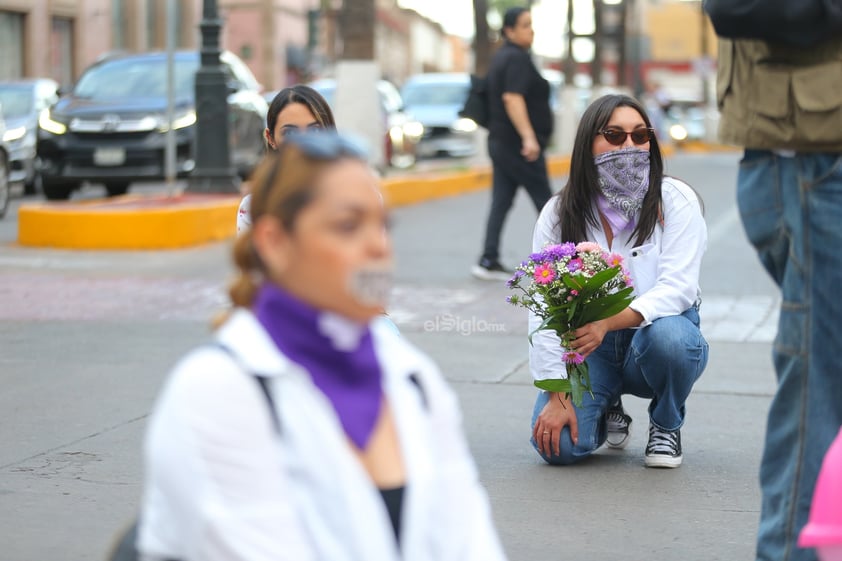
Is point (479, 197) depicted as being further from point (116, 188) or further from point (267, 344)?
point (267, 344)

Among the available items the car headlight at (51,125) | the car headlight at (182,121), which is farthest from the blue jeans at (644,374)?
the car headlight at (51,125)

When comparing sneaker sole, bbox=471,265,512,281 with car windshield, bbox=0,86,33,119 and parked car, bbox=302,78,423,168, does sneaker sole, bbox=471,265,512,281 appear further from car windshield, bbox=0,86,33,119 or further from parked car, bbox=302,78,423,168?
parked car, bbox=302,78,423,168

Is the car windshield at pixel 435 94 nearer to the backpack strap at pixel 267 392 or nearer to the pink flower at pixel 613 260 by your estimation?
the pink flower at pixel 613 260

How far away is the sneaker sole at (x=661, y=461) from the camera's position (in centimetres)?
546

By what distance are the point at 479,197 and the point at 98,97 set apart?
516cm

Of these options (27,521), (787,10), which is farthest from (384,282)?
(27,521)

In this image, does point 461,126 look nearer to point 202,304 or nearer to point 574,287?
point 202,304

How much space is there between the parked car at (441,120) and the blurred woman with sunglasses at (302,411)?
87.6ft

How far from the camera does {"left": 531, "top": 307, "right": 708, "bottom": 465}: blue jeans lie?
207 inches

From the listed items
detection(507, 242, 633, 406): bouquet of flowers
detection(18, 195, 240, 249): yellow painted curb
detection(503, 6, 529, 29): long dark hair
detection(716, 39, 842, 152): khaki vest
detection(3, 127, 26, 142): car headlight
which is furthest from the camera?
detection(3, 127, 26, 142): car headlight

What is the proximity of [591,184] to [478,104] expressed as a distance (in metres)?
6.17

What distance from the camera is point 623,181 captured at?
538 cm

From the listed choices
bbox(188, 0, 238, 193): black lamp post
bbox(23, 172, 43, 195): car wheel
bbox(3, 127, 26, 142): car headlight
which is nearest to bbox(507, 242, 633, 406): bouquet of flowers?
bbox(188, 0, 238, 193): black lamp post

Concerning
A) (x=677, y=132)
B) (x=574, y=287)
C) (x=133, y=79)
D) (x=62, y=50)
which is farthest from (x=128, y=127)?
(x=677, y=132)
